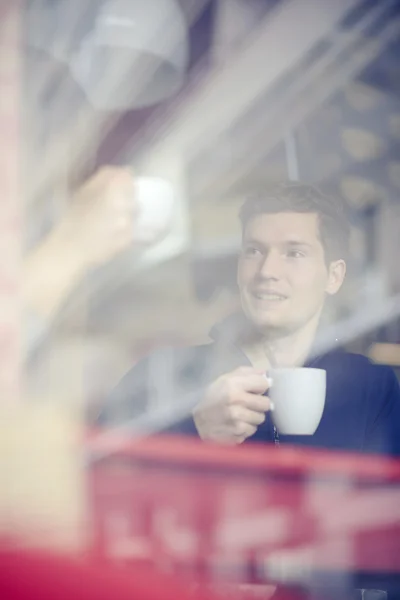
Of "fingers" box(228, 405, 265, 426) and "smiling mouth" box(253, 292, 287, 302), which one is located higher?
"smiling mouth" box(253, 292, 287, 302)

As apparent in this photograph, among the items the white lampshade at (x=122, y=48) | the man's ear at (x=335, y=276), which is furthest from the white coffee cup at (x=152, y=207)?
the man's ear at (x=335, y=276)

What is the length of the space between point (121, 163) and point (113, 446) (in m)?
0.37

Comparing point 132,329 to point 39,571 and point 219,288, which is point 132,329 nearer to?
point 219,288

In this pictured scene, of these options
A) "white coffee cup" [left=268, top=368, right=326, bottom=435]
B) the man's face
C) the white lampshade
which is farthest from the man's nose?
the white lampshade

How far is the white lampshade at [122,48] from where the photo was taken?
1.01m

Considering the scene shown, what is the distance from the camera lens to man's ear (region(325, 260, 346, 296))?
95cm

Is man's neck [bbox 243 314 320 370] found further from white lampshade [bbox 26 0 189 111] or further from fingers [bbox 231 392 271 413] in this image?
white lampshade [bbox 26 0 189 111]

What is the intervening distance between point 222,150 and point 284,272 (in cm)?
18

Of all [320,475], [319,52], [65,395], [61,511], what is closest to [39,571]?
[61,511]

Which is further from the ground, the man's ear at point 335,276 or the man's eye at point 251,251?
the man's eye at point 251,251

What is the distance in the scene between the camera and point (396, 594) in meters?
0.93

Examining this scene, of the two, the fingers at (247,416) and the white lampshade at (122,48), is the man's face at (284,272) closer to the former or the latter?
the fingers at (247,416)

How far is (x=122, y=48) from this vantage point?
1.06 m

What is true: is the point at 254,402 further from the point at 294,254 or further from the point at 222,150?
the point at 222,150
